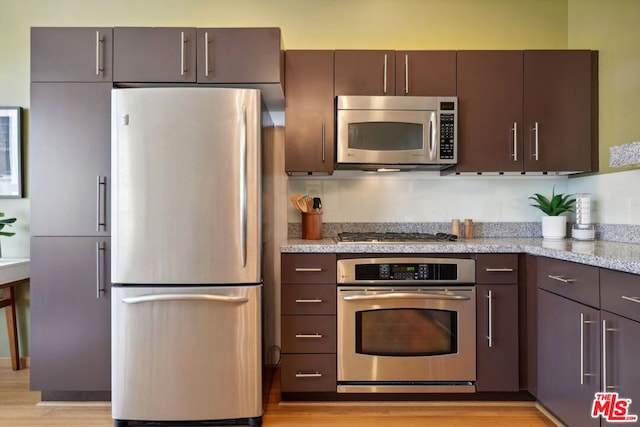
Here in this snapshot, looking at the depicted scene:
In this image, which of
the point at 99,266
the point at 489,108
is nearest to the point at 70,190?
the point at 99,266

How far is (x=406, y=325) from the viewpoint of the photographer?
7.34 ft

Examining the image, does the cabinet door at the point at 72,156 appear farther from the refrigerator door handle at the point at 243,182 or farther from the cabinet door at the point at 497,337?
the cabinet door at the point at 497,337

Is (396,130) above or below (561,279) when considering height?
above

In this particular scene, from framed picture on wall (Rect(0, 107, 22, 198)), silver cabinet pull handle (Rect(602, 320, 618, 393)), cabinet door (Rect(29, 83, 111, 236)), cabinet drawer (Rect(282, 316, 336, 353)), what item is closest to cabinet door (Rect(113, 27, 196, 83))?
cabinet door (Rect(29, 83, 111, 236))

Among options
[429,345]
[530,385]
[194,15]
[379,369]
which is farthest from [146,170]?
[530,385]

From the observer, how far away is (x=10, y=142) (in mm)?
2762

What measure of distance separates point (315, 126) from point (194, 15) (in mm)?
1256

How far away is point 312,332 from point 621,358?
1.39 m

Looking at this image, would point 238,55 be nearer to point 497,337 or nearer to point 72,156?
point 72,156

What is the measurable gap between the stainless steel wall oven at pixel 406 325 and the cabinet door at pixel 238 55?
1148 mm

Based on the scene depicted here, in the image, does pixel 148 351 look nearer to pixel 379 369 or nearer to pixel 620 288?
pixel 379 369

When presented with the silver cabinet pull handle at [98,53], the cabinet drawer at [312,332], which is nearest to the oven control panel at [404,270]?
the cabinet drawer at [312,332]

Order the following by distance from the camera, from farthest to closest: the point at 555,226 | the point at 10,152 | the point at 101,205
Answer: the point at 10,152
the point at 555,226
the point at 101,205

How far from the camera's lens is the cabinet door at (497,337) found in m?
2.22
